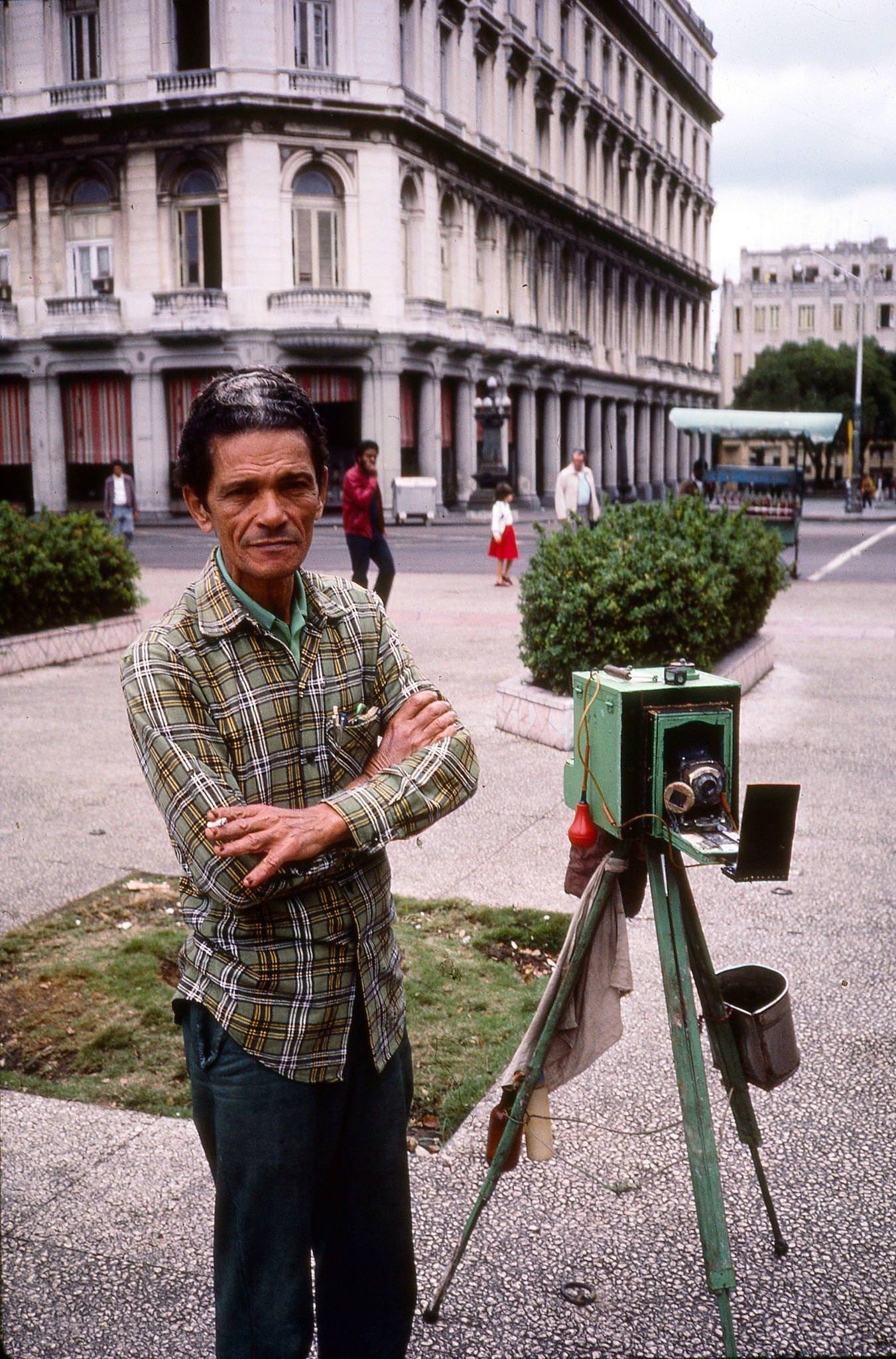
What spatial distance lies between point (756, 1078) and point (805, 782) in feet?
16.3

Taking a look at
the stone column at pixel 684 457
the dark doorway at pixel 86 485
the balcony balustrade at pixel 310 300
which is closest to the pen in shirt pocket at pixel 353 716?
the balcony balustrade at pixel 310 300

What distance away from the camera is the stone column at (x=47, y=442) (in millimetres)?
39031

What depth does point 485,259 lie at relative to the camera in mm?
42375

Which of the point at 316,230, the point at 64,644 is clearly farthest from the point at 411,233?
Answer: the point at 64,644

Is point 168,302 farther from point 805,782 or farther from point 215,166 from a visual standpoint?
point 805,782

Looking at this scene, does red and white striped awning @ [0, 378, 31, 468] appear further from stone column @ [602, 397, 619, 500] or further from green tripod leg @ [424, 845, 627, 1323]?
green tripod leg @ [424, 845, 627, 1323]

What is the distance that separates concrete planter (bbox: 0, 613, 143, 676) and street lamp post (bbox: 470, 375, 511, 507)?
2771 cm

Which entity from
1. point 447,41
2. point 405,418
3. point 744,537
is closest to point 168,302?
point 405,418

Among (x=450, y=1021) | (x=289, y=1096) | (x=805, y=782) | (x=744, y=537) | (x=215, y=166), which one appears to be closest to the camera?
(x=289, y=1096)

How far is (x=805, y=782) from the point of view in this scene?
24.8 feet

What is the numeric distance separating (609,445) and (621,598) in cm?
5031

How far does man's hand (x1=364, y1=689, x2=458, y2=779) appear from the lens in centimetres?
227

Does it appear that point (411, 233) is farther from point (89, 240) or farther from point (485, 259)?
point (89, 240)

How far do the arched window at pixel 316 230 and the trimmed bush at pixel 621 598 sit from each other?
98.3 feet
